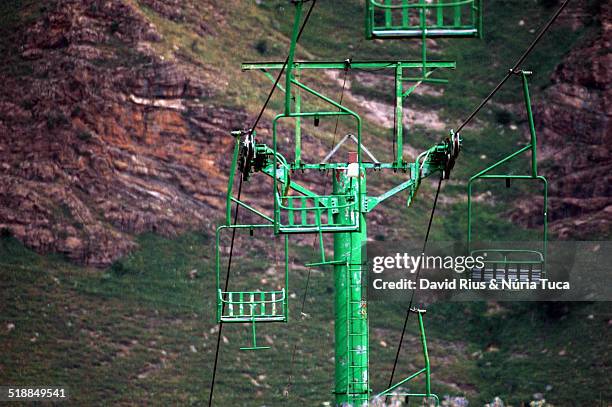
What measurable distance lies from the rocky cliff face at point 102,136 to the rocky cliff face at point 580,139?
11277 millimetres

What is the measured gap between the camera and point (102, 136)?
51.7 m

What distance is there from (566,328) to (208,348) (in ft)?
36.0

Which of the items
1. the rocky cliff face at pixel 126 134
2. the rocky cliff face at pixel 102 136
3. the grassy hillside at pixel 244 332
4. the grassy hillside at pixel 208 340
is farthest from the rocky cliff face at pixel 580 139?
the rocky cliff face at pixel 102 136

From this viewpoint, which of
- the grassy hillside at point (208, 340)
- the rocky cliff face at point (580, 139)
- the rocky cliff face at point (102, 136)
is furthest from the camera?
the rocky cliff face at point (580, 139)

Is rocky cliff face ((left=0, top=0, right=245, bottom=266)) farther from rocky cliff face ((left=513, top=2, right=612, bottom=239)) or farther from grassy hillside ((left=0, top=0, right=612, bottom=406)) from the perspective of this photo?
rocky cliff face ((left=513, top=2, right=612, bottom=239))

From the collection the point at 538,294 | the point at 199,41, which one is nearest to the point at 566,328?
the point at 538,294

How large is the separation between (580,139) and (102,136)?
667 inches

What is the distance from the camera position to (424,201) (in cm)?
5238

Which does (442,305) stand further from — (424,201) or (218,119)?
(218,119)

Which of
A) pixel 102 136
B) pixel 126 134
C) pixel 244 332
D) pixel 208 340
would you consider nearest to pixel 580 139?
pixel 244 332

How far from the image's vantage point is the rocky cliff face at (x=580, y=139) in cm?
4959

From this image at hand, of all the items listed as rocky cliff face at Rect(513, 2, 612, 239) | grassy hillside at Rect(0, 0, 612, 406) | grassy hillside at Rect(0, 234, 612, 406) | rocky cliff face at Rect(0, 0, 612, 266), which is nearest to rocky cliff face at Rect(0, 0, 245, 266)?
rocky cliff face at Rect(0, 0, 612, 266)

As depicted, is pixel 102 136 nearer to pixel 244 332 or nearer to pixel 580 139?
pixel 244 332

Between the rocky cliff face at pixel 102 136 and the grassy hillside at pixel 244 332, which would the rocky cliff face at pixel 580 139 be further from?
the rocky cliff face at pixel 102 136
